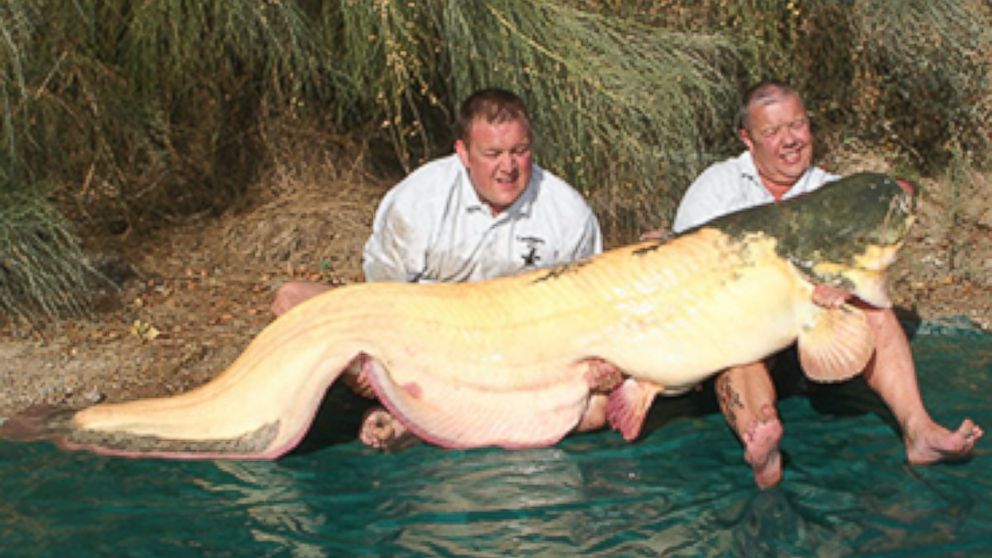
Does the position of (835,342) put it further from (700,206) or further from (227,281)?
(227,281)

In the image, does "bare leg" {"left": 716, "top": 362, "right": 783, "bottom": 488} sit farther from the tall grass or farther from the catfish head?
the tall grass

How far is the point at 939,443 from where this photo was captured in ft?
13.2

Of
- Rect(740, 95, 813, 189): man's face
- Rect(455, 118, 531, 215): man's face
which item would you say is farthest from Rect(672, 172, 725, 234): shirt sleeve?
Rect(455, 118, 531, 215): man's face

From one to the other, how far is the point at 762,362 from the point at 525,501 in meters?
0.97

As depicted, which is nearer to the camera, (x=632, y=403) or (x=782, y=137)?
(x=632, y=403)

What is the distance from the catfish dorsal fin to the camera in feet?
13.1

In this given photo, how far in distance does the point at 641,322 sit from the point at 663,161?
2399mm

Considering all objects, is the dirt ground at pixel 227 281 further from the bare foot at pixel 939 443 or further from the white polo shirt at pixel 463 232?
the bare foot at pixel 939 443

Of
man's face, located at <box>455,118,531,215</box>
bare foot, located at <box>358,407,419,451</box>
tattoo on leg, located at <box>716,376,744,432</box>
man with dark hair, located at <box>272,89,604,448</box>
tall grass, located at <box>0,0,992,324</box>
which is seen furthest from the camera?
tall grass, located at <box>0,0,992,324</box>

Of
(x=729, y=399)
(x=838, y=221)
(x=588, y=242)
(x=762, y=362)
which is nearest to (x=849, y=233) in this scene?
(x=838, y=221)

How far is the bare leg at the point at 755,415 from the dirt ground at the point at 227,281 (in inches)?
77.4

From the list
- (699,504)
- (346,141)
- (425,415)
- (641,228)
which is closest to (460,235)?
(425,415)

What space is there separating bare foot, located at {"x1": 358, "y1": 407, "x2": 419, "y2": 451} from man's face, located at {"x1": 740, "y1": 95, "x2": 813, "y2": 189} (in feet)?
6.08

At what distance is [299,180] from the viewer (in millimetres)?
7195
